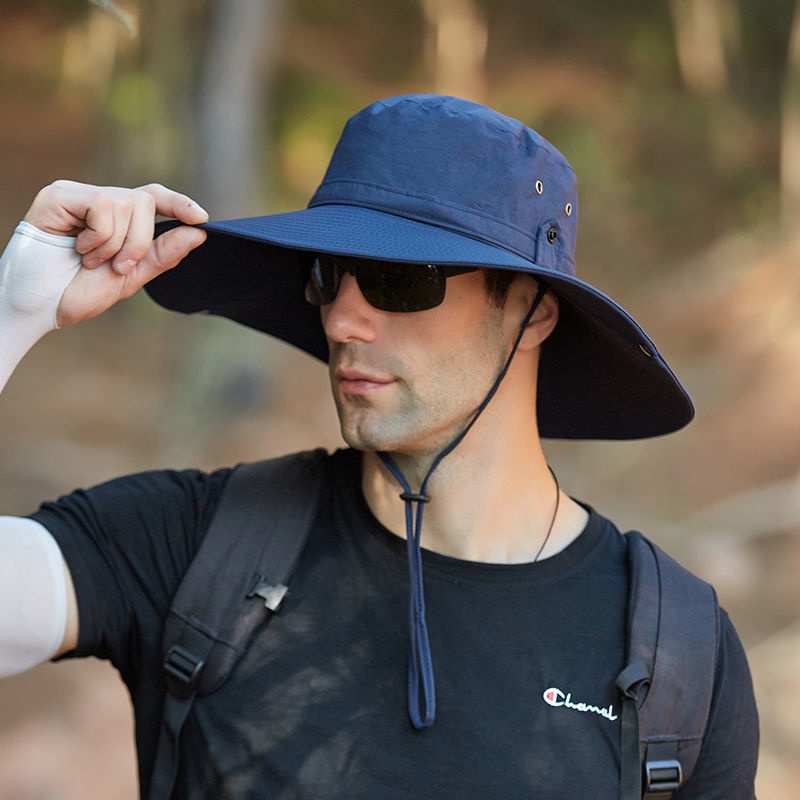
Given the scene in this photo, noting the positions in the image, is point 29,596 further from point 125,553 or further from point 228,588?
point 228,588

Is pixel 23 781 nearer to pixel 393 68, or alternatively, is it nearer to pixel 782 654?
pixel 782 654

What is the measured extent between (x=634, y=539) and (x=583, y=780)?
0.52 m

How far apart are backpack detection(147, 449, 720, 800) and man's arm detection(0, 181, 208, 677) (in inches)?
8.7

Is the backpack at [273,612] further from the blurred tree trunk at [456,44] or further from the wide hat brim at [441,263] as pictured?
the blurred tree trunk at [456,44]

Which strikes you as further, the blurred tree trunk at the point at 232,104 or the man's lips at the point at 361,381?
the blurred tree trunk at the point at 232,104

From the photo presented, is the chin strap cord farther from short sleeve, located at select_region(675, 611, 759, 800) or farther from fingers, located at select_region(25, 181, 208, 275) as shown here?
fingers, located at select_region(25, 181, 208, 275)

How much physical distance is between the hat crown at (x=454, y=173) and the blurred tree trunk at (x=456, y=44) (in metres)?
9.34

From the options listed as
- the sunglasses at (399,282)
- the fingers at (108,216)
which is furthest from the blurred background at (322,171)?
the fingers at (108,216)

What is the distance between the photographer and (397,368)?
7.29 feet

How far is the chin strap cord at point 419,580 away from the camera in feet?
6.73

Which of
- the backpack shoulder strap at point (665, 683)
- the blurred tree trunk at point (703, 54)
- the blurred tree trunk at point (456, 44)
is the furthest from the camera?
the blurred tree trunk at point (456, 44)

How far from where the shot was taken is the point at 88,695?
21.6ft

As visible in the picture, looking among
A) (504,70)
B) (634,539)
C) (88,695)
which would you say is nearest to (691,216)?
(504,70)

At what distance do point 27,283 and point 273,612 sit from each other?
0.73 meters
